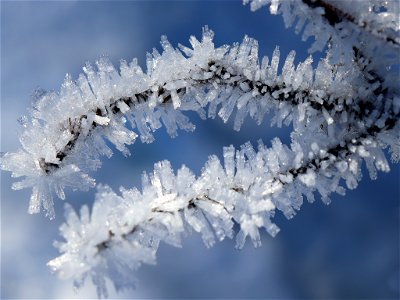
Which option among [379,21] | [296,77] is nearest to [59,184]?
[296,77]

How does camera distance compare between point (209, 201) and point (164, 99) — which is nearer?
point (209, 201)

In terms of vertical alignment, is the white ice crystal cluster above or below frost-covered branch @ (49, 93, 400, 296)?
above

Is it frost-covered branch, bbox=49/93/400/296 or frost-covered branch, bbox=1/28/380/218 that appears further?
frost-covered branch, bbox=1/28/380/218

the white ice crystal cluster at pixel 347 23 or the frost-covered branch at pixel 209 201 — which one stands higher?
the white ice crystal cluster at pixel 347 23

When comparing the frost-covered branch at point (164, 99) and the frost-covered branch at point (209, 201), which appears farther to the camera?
the frost-covered branch at point (164, 99)

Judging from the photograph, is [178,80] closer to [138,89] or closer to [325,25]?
[138,89]

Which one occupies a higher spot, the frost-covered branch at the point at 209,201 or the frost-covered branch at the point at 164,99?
the frost-covered branch at the point at 164,99

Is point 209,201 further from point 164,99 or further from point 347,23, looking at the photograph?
point 347,23

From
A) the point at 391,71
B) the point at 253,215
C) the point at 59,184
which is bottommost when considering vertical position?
the point at 253,215

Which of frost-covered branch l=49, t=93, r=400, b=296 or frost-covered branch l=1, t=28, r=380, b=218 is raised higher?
frost-covered branch l=1, t=28, r=380, b=218

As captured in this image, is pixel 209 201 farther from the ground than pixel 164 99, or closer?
closer

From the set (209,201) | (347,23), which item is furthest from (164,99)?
(347,23)
